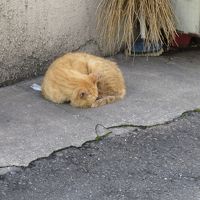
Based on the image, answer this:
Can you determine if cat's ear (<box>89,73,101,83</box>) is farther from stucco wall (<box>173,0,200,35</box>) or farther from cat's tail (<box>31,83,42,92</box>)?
stucco wall (<box>173,0,200,35</box>)

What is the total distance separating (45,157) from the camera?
12.9 ft

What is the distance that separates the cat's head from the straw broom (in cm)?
122

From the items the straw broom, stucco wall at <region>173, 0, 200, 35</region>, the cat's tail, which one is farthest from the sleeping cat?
stucco wall at <region>173, 0, 200, 35</region>

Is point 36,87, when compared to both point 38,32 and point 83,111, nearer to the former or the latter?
point 38,32

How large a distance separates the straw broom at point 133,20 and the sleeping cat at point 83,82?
89 cm

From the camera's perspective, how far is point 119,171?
384 centimetres

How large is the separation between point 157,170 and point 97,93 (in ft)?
3.70

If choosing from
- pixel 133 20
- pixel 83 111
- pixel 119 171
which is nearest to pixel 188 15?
pixel 133 20

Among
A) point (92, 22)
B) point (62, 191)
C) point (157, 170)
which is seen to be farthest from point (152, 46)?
point (62, 191)

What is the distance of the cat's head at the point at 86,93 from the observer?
4609mm

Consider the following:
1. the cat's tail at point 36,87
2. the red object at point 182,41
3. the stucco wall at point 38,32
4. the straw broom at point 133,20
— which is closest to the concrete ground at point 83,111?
the cat's tail at point 36,87

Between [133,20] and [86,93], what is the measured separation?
61.3 inches

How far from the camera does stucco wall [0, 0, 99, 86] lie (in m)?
5.05

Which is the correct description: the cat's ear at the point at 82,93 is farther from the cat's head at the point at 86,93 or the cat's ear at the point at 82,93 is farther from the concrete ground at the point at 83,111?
the concrete ground at the point at 83,111
